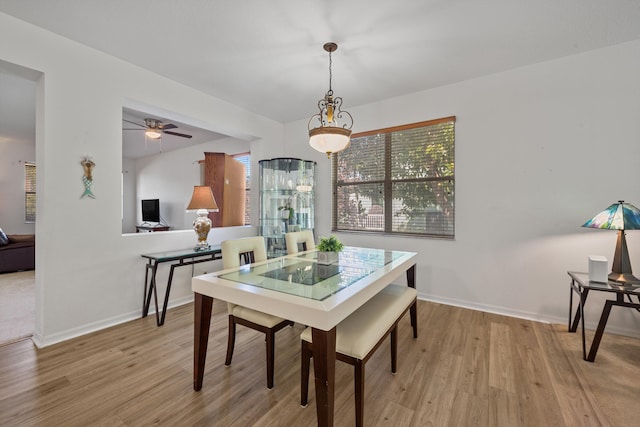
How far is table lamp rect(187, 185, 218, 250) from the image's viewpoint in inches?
124

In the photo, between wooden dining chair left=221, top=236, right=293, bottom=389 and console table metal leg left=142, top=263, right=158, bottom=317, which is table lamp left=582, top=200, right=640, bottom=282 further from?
console table metal leg left=142, top=263, right=158, bottom=317

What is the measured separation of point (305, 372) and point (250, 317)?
501 mm

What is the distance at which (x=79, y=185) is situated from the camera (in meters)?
2.39

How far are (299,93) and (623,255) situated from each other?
348 centimetres

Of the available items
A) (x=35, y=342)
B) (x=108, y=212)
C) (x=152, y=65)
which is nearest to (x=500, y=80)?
(x=152, y=65)

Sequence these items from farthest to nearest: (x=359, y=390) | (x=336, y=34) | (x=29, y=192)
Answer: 1. (x=29, y=192)
2. (x=336, y=34)
3. (x=359, y=390)

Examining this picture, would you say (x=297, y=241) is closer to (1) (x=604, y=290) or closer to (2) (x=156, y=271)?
(2) (x=156, y=271)

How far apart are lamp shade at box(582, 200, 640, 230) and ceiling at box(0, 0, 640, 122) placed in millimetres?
1457

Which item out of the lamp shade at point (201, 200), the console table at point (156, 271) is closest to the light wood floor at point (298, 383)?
the console table at point (156, 271)

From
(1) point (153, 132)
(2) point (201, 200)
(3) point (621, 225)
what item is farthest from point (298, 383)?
(1) point (153, 132)

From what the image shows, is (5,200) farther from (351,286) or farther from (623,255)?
(623,255)

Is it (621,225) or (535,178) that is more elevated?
(535,178)

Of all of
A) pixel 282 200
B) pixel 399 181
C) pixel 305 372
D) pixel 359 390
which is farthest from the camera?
pixel 282 200

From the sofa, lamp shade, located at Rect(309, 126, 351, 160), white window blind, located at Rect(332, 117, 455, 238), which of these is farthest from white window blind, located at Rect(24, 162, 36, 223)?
lamp shade, located at Rect(309, 126, 351, 160)
